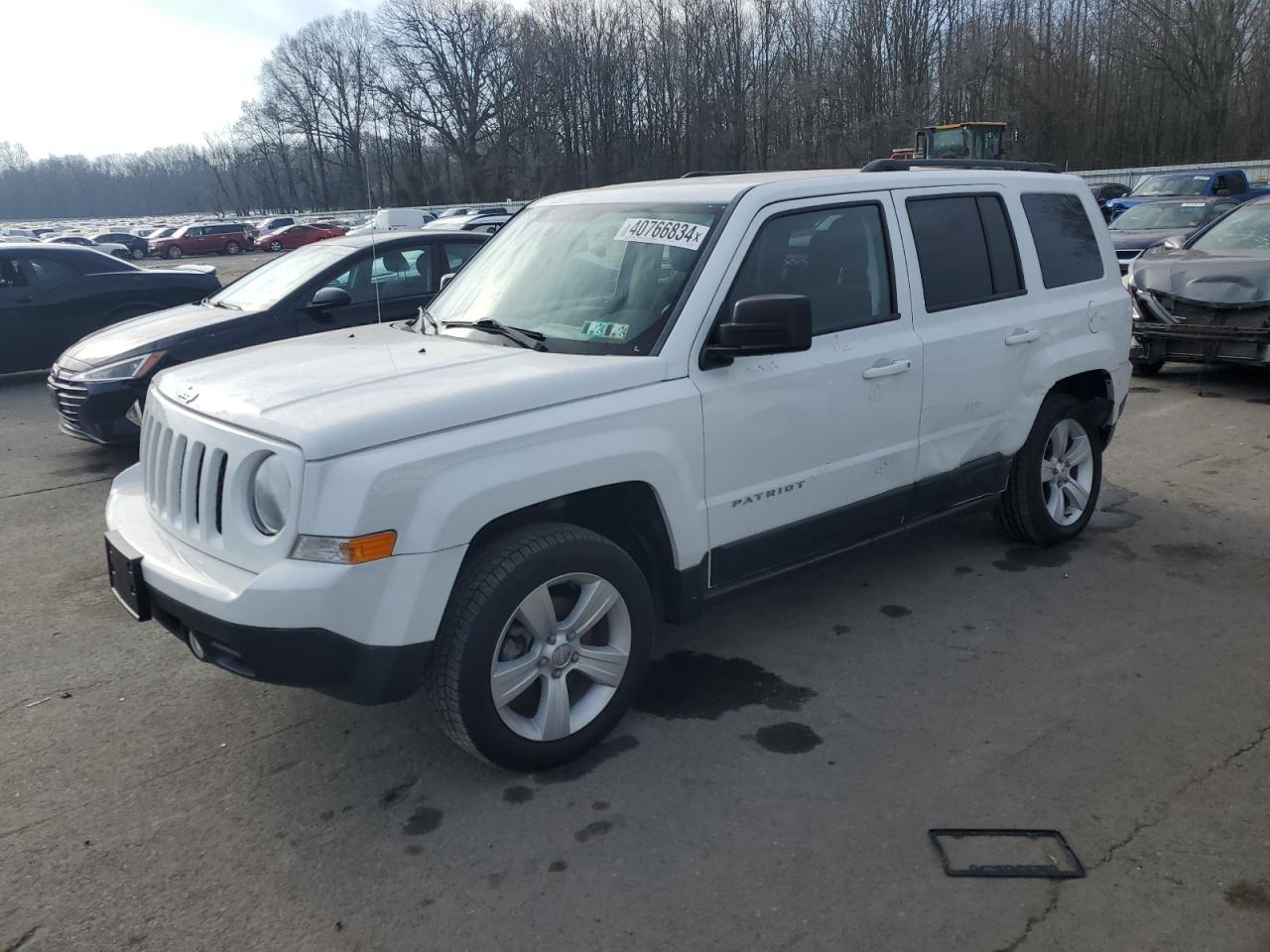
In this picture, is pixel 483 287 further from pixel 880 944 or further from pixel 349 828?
pixel 880 944

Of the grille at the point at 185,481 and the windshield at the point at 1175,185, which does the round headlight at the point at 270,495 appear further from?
the windshield at the point at 1175,185

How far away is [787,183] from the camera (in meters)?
3.92

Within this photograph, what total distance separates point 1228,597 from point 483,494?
12.3 feet

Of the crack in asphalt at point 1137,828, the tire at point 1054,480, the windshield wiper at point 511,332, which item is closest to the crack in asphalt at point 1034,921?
the crack in asphalt at point 1137,828

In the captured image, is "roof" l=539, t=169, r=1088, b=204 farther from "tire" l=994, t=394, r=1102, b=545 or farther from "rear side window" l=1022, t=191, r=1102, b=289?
"tire" l=994, t=394, r=1102, b=545

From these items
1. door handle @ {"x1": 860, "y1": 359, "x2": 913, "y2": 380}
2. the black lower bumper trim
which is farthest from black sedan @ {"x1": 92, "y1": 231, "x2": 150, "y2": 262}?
the black lower bumper trim

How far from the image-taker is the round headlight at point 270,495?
2848 millimetres

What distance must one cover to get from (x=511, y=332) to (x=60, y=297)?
9.35m

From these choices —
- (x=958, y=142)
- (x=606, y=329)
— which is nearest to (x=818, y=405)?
(x=606, y=329)

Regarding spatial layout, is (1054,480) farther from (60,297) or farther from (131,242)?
(131,242)

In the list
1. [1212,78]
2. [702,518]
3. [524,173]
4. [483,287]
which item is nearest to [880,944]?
[702,518]

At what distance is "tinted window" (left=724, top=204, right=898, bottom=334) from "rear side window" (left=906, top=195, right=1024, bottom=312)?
0.83 ft

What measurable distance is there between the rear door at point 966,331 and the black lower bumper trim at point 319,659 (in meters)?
2.54

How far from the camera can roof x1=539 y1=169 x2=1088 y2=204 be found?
152 inches
